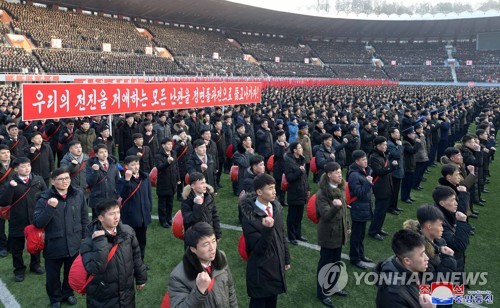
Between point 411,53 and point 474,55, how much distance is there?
28.3 feet

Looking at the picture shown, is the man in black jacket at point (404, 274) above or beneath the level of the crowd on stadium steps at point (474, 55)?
beneath

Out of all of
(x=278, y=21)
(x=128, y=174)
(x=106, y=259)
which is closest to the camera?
(x=106, y=259)

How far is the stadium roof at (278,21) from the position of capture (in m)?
38.2

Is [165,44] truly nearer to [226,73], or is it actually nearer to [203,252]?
[226,73]

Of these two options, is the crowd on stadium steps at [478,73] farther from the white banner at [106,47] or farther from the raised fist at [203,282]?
the raised fist at [203,282]

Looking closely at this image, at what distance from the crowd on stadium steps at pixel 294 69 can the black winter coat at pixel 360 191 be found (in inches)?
1591

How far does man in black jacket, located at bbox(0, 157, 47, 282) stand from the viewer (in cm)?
473

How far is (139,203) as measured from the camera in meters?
4.82

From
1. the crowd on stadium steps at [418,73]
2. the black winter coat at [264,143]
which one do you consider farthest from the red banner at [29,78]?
the crowd on stadium steps at [418,73]

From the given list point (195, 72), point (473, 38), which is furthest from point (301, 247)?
point (473, 38)

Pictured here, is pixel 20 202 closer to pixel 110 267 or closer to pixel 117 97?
pixel 110 267

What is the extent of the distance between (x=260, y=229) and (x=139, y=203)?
7.33ft

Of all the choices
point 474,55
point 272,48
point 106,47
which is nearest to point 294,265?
point 106,47

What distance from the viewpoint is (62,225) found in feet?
13.1
